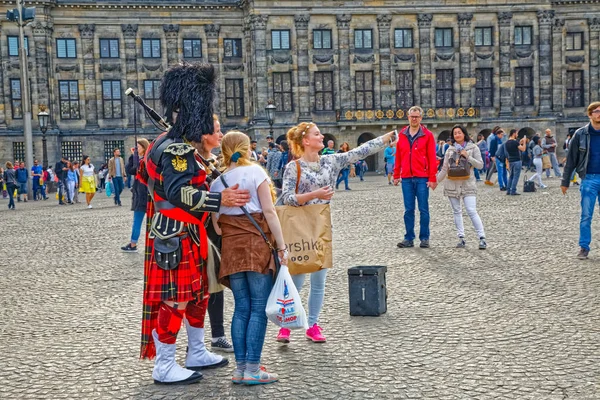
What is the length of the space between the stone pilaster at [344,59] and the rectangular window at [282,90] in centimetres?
316

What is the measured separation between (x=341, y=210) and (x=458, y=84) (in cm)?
3096

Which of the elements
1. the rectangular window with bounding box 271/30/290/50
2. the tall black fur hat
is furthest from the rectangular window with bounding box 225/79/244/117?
the tall black fur hat

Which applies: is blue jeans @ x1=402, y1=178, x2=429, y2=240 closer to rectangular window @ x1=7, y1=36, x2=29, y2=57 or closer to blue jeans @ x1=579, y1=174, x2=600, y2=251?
blue jeans @ x1=579, y1=174, x2=600, y2=251

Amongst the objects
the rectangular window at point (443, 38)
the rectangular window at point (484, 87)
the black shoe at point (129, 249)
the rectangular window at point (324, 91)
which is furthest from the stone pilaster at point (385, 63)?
the black shoe at point (129, 249)

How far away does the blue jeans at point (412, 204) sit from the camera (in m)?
11.2

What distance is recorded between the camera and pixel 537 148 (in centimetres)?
2309

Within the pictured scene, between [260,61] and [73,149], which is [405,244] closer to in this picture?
[260,61]

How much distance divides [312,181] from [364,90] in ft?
135

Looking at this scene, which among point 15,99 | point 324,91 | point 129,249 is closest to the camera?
point 129,249

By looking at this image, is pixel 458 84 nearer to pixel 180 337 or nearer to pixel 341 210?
pixel 341 210

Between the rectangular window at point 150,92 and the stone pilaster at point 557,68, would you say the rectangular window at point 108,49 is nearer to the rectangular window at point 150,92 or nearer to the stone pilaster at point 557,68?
the rectangular window at point 150,92

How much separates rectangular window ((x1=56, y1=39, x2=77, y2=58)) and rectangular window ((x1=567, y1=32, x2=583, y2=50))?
3109cm

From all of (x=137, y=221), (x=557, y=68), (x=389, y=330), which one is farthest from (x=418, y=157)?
(x=557, y=68)

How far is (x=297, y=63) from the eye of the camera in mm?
45500
